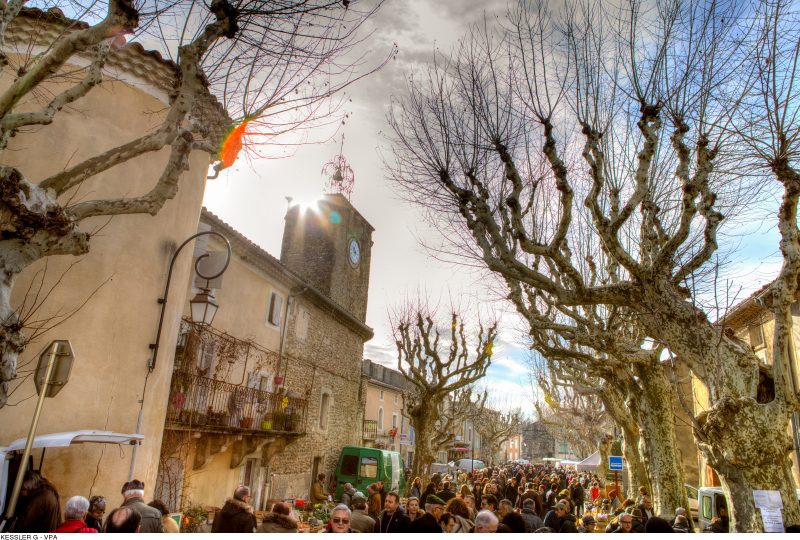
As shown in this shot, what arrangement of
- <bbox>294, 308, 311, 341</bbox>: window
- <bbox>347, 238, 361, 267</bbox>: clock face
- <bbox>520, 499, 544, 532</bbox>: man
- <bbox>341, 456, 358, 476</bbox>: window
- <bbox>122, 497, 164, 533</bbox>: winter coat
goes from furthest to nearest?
1. <bbox>347, 238, 361, 267</bbox>: clock face
2. <bbox>341, 456, 358, 476</bbox>: window
3. <bbox>294, 308, 311, 341</bbox>: window
4. <bbox>520, 499, 544, 532</bbox>: man
5. <bbox>122, 497, 164, 533</bbox>: winter coat

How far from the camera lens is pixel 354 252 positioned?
2773 cm

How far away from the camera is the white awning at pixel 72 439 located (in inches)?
227

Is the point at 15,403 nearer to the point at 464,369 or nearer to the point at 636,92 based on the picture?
the point at 636,92

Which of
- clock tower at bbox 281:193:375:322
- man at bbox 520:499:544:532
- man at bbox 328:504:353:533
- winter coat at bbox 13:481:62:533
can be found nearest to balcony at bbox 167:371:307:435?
winter coat at bbox 13:481:62:533

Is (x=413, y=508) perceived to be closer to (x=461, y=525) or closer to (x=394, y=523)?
(x=394, y=523)

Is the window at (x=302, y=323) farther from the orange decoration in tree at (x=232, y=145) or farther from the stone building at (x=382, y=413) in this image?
the orange decoration in tree at (x=232, y=145)

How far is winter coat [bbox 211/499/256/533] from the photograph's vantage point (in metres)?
5.55

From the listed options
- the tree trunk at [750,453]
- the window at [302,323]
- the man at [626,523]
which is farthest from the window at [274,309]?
the tree trunk at [750,453]

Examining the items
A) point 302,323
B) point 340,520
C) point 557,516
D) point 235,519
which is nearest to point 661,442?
point 557,516

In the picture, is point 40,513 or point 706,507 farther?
point 706,507

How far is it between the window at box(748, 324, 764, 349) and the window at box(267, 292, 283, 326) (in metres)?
14.6

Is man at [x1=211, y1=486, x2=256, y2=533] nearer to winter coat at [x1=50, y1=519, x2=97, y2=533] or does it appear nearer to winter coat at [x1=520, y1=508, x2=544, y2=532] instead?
winter coat at [x1=50, y1=519, x2=97, y2=533]

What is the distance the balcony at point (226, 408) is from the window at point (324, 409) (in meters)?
3.64

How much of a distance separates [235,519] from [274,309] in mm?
11421
